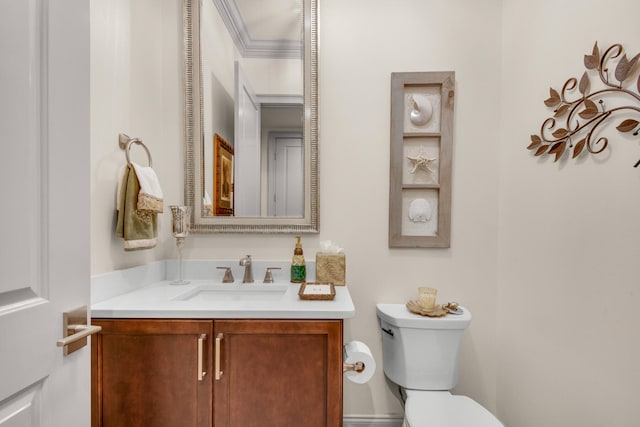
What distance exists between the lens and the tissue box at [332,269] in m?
1.38

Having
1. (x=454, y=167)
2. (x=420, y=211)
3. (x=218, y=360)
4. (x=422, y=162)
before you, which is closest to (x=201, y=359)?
(x=218, y=360)

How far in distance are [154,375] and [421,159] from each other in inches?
56.7

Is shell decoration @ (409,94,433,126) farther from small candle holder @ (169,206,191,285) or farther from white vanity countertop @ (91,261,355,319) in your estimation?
small candle holder @ (169,206,191,285)

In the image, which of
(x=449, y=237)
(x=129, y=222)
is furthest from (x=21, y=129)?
(x=449, y=237)

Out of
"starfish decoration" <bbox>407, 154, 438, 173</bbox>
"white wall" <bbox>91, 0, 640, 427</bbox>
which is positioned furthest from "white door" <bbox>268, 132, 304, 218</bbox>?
"starfish decoration" <bbox>407, 154, 438, 173</bbox>

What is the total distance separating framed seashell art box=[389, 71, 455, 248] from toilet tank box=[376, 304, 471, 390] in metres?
0.38

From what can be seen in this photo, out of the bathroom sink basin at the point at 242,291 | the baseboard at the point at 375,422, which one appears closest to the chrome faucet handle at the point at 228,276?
the bathroom sink basin at the point at 242,291

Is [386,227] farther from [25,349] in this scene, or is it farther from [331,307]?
[25,349]

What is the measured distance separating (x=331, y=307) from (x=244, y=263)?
59 centimetres

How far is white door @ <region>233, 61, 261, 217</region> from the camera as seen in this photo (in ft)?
4.84

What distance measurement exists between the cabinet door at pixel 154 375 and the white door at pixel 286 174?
703mm

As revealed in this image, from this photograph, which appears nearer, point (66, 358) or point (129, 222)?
point (66, 358)

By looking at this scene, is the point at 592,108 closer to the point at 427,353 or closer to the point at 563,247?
the point at 563,247

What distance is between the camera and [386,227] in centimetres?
151
